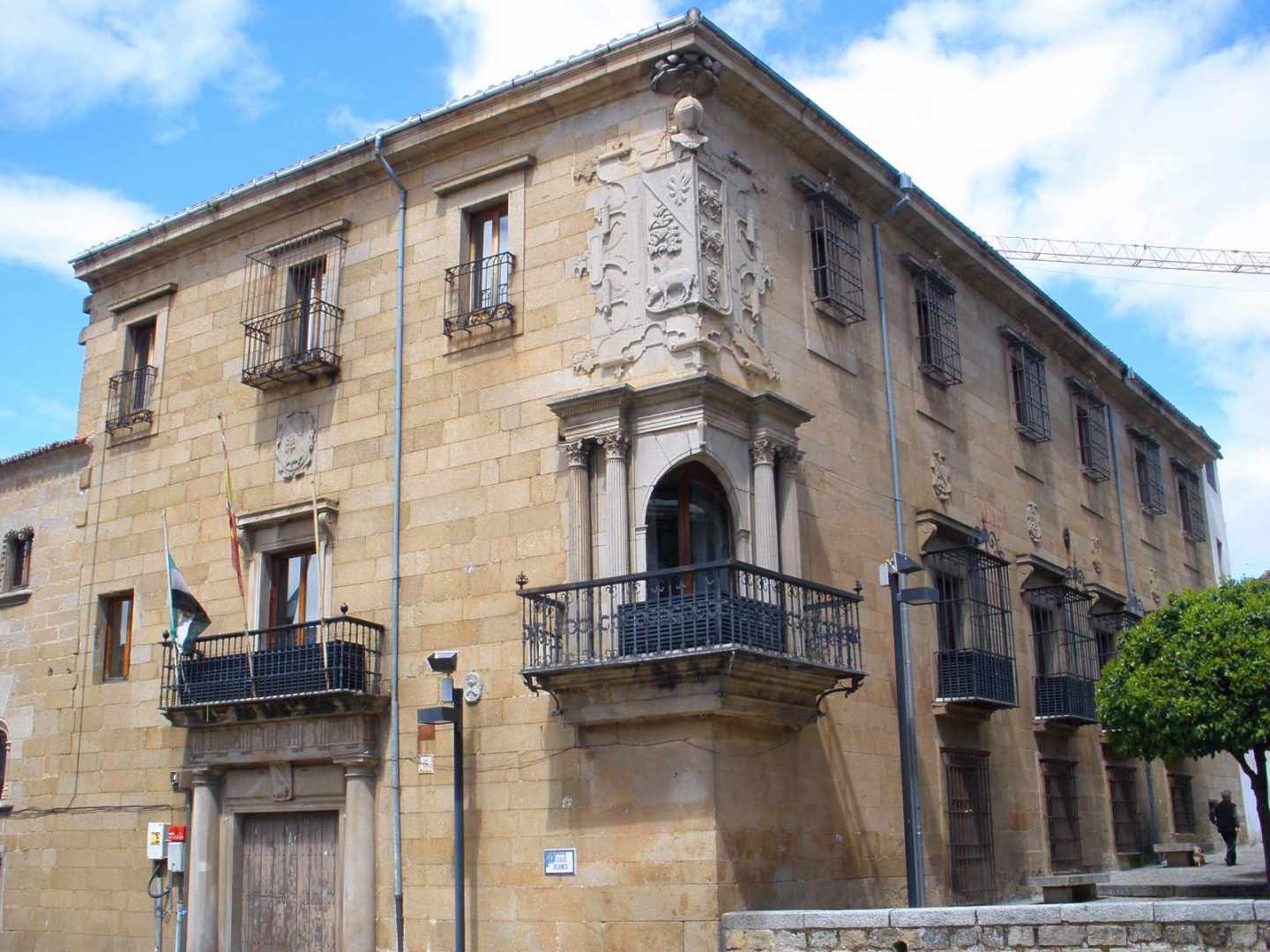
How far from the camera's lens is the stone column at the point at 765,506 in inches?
622

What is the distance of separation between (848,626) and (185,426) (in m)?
10.5

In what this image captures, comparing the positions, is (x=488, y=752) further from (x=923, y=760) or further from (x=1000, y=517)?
(x=1000, y=517)

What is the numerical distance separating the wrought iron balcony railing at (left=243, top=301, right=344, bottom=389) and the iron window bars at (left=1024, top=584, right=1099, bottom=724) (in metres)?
11.8

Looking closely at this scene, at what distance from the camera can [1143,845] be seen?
2547 cm

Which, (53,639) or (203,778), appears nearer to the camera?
(203,778)

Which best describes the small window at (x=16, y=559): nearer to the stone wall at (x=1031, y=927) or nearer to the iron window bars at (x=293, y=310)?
the iron window bars at (x=293, y=310)

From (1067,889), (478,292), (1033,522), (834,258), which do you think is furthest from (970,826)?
(478,292)

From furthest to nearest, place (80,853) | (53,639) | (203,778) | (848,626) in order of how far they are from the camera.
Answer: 1. (53,639)
2. (80,853)
3. (203,778)
4. (848,626)

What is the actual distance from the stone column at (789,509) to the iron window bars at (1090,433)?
1202cm

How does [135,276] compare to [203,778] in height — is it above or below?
above

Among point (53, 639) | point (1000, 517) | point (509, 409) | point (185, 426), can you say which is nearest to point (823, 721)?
point (509, 409)

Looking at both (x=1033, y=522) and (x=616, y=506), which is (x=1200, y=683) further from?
(x=616, y=506)

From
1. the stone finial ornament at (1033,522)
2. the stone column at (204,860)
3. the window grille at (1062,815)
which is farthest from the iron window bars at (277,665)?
the stone finial ornament at (1033,522)

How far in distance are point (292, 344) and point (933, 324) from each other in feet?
31.4
